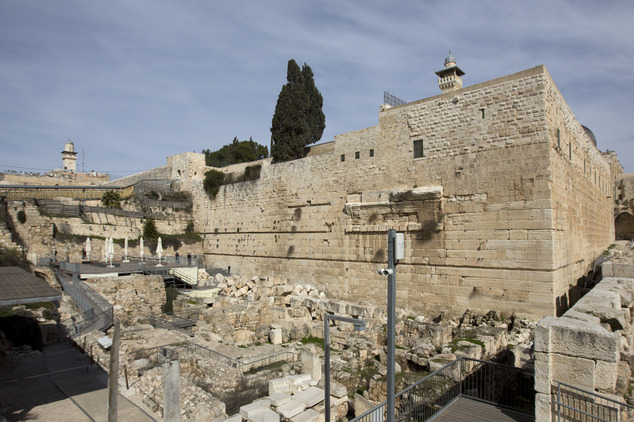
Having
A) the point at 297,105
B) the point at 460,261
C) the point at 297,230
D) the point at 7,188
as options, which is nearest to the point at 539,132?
the point at 460,261

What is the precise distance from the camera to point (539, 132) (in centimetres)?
966

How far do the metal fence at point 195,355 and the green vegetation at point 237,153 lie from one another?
3065 centimetres

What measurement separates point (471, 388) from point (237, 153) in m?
36.8

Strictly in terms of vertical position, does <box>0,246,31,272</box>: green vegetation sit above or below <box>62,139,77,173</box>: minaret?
below

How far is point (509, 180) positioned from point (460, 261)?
2444 millimetres

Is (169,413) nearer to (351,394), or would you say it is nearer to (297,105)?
(351,394)

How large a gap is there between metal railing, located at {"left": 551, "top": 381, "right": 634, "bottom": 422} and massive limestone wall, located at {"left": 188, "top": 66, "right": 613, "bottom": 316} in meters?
5.96

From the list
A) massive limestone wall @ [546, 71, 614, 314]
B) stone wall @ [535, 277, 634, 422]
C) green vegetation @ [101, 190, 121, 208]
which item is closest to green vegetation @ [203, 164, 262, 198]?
green vegetation @ [101, 190, 121, 208]

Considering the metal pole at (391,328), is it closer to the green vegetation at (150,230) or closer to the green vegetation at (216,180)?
the green vegetation at (216,180)

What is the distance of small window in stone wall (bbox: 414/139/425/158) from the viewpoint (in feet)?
39.2

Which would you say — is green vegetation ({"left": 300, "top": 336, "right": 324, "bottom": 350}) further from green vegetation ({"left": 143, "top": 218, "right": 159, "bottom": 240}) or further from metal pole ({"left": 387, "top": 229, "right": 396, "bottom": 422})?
green vegetation ({"left": 143, "top": 218, "right": 159, "bottom": 240})

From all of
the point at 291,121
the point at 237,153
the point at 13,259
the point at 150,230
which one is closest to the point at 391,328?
the point at 291,121

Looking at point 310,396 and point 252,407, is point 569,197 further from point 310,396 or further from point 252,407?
point 252,407

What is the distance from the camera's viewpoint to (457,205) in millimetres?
11000
